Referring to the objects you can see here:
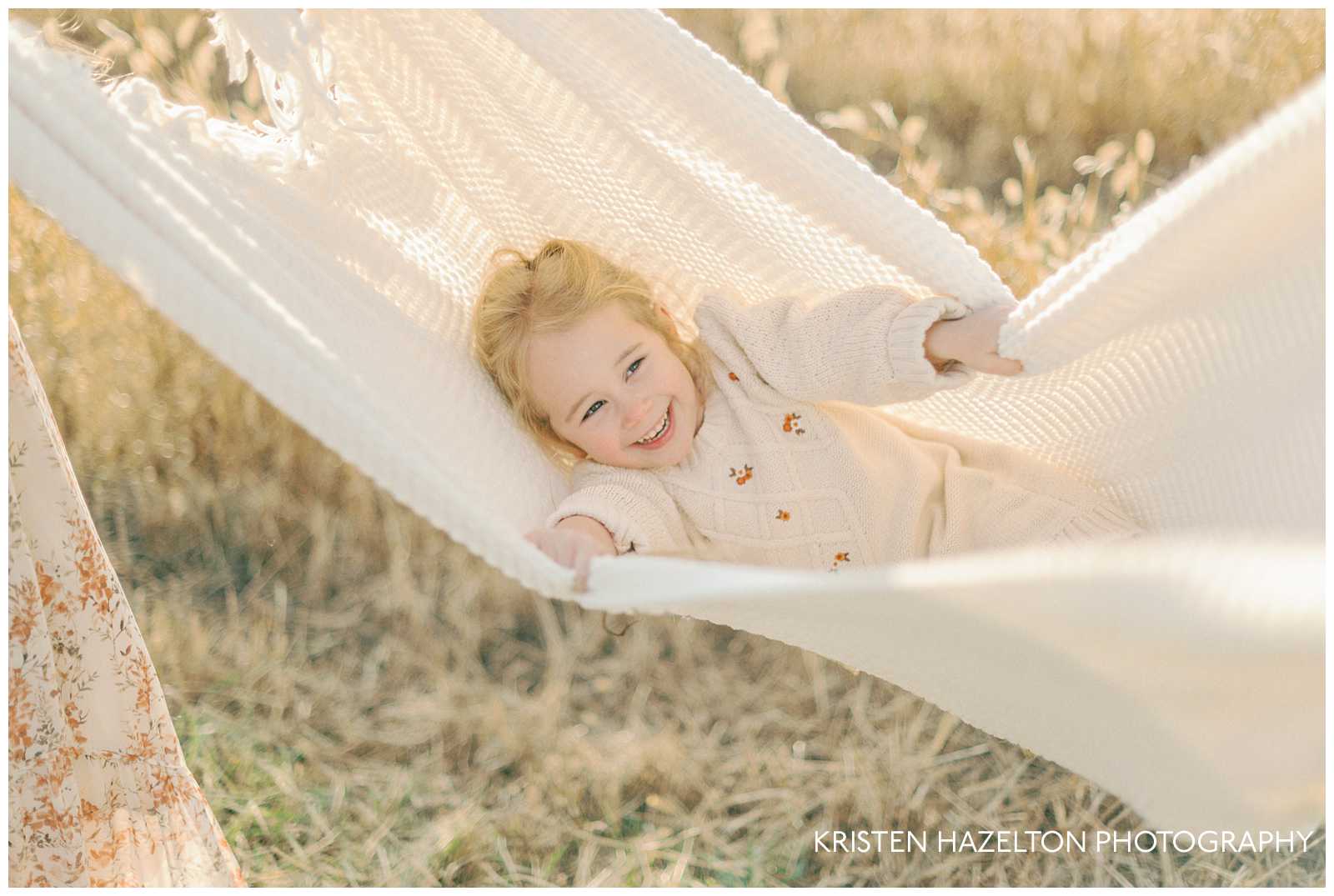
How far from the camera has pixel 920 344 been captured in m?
1.08

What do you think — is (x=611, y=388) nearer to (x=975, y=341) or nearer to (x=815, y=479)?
(x=815, y=479)

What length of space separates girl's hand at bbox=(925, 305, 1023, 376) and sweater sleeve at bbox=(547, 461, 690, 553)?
0.31 metres

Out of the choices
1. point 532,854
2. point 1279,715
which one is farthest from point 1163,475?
point 532,854

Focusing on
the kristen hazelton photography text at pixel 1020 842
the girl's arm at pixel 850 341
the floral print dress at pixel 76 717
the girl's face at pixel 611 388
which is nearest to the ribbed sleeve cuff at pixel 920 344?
the girl's arm at pixel 850 341

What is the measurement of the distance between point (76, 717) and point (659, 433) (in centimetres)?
60

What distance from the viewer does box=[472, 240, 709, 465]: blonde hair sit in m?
1.19

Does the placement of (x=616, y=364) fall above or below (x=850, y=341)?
below

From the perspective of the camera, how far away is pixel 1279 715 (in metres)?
0.84

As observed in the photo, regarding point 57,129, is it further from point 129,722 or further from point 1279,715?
point 1279,715

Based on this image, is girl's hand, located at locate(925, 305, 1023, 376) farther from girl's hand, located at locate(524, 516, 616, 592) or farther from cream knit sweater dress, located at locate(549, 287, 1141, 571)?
girl's hand, located at locate(524, 516, 616, 592)

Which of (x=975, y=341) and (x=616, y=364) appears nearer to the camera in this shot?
(x=975, y=341)

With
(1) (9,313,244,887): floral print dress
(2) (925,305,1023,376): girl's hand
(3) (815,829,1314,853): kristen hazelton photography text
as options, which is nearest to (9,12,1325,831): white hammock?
(2) (925,305,1023,376): girl's hand

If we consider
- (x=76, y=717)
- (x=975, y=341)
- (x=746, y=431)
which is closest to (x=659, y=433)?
(x=746, y=431)

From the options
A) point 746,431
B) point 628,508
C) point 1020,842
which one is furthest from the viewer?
point 1020,842
